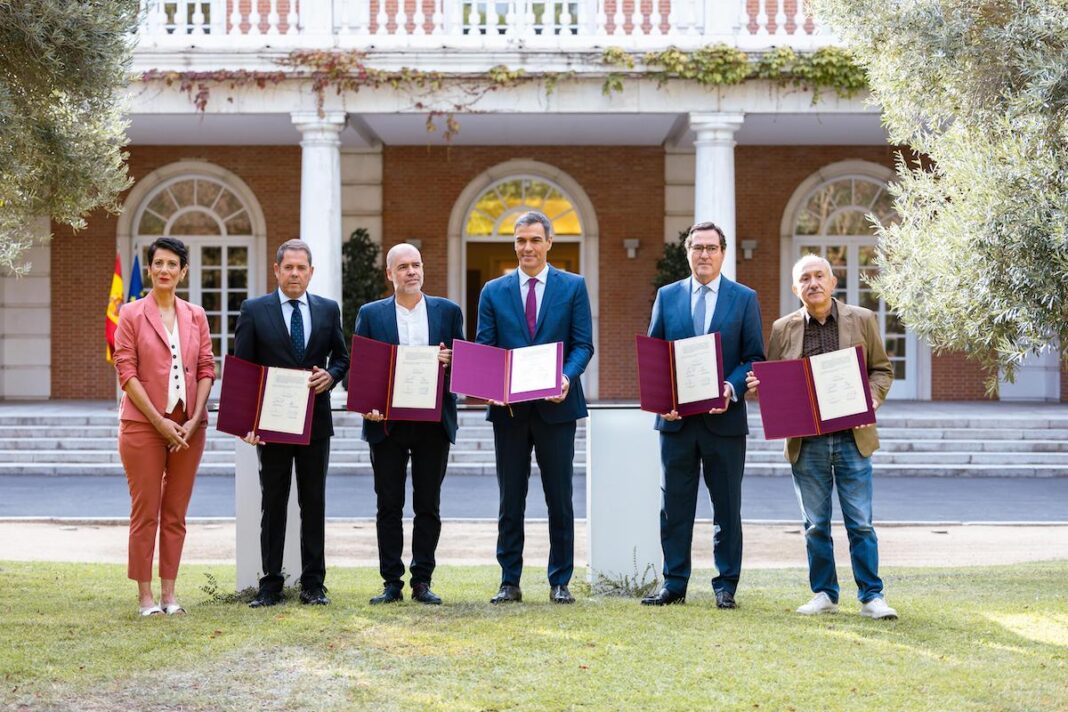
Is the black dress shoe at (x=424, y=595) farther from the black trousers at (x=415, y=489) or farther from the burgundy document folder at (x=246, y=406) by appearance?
the burgundy document folder at (x=246, y=406)

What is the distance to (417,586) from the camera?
5.74 metres

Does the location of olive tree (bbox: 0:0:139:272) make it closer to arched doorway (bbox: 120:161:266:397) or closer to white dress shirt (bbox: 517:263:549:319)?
white dress shirt (bbox: 517:263:549:319)

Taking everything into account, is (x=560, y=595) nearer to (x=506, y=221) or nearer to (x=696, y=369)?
(x=696, y=369)

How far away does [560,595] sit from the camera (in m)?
5.66

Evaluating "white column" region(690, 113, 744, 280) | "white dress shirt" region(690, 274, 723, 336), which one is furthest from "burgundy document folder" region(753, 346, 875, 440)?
"white column" region(690, 113, 744, 280)

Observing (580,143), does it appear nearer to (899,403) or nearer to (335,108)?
(335,108)

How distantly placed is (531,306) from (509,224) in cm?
1371

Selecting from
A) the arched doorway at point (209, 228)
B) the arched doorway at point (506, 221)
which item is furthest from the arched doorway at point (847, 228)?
the arched doorway at point (209, 228)

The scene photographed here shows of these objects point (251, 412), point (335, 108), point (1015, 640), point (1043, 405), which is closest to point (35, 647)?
point (251, 412)

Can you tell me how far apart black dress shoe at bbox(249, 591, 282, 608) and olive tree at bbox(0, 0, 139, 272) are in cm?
270

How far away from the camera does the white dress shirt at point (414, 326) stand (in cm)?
582

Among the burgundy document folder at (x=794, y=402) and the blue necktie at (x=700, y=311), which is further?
the blue necktie at (x=700, y=311)

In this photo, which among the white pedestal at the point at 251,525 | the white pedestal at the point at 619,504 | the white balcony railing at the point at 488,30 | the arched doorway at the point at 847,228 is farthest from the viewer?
the arched doorway at the point at 847,228

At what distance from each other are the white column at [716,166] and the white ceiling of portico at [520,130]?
0.63 m
